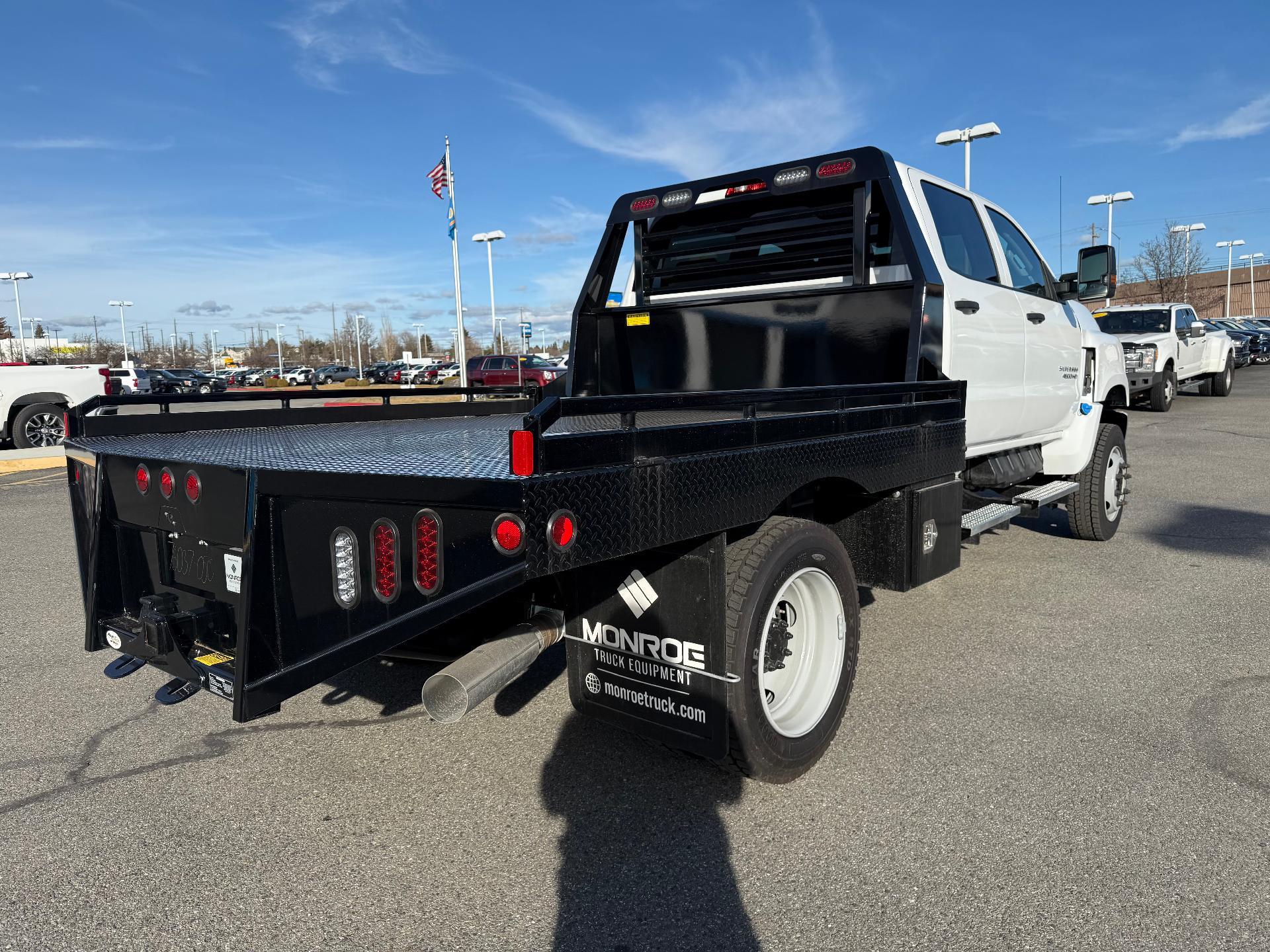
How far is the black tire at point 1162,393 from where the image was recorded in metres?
18.2

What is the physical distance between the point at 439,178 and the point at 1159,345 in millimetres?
18946

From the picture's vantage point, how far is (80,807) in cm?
324

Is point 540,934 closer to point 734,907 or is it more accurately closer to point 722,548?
point 734,907

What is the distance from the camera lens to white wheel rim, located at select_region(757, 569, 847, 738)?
3.41m

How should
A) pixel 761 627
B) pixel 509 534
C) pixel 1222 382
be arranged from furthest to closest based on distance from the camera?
pixel 1222 382 → pixel 761 627 → pixel 509 534

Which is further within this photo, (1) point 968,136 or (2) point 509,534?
(1) point 968,136

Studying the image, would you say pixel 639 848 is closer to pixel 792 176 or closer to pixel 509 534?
pixel 509 534

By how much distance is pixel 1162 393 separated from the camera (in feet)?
59.7

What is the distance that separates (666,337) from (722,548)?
8.71ft

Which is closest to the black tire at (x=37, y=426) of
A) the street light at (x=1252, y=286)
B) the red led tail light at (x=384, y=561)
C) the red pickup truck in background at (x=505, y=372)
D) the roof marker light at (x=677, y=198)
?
the roof marker light at (x=677, y=198)

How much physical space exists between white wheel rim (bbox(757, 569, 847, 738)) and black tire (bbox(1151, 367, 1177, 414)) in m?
17.5

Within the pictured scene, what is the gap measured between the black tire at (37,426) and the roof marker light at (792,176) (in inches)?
559

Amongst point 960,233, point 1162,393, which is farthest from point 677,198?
point 1162,393

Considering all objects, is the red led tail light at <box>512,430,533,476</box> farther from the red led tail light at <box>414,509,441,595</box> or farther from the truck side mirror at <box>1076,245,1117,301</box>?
the truck side mirror at <box>1076,245,1117,301</box>
